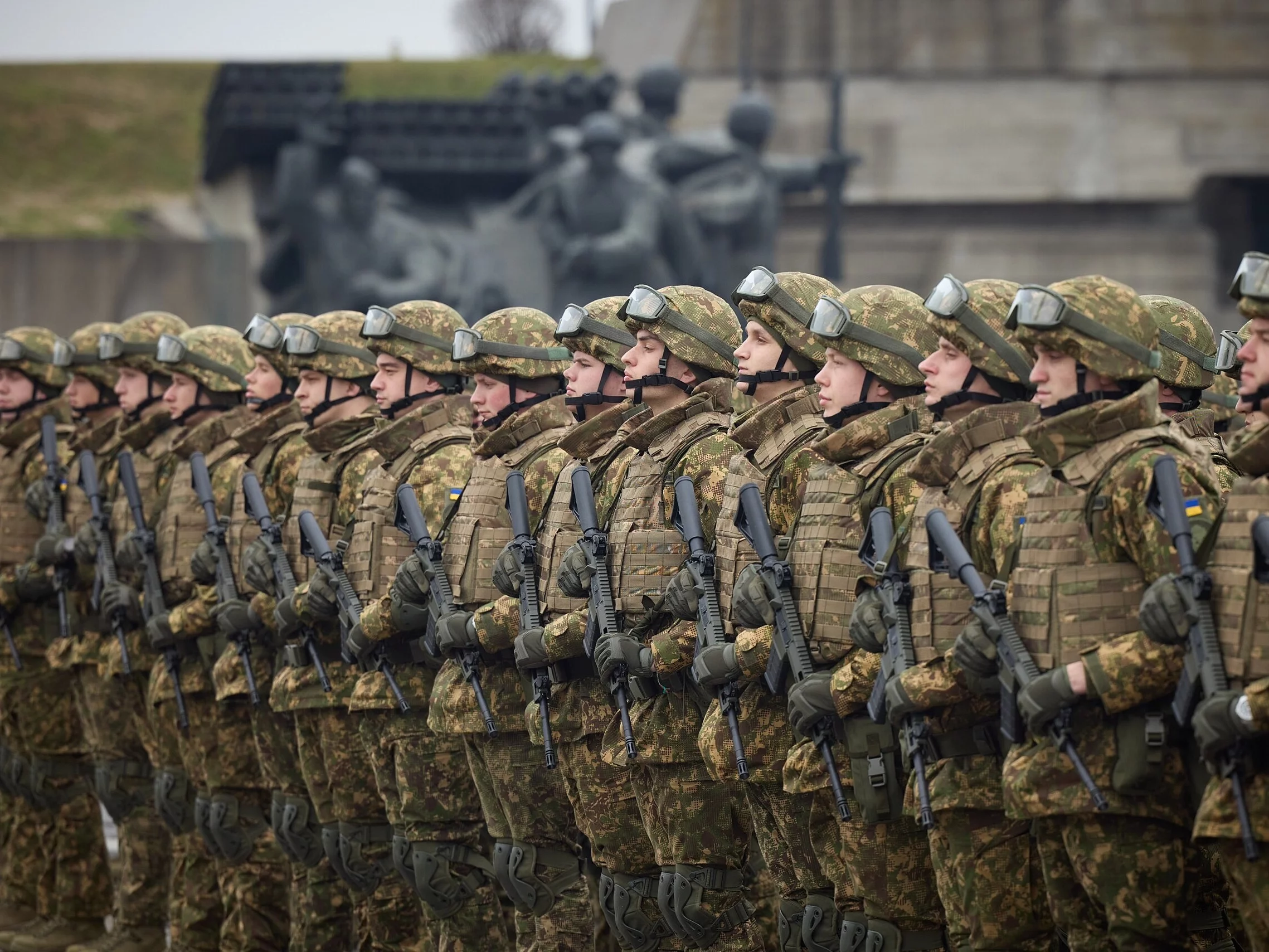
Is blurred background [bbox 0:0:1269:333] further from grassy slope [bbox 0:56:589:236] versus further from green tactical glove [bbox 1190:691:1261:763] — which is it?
green tactical glove [bbox 1190:691:1261:763]

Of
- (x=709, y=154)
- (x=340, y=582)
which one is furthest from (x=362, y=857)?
(x=709, y=154)

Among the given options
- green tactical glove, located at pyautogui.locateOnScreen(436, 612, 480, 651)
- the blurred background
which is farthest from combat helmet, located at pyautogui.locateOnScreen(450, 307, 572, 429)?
the blurred background

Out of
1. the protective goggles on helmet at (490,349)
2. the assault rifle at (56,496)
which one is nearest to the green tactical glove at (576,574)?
the protective goggles on helmet at (490,349)

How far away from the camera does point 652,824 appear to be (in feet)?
26.7

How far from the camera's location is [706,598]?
761 centimetres

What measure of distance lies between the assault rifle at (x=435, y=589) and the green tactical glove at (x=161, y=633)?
2126mm

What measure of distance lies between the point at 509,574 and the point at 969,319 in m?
2.36

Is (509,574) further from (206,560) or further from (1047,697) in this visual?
(1047,697)

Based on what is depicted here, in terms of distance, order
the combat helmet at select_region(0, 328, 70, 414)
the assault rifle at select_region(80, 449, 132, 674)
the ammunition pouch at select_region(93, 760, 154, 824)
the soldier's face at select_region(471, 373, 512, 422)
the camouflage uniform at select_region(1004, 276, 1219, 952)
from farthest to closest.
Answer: the combat helmet at select_region(0, 328, 70, 414) → the ammunition pouch at select_region(93, 760, 154, 824) → the assault rifle at select_region(80, 449, 132, 674) → the soldier's face at select_region(471, 373, 512, 422) → the camouflage uniform at select_region(1004, 276, 1219, 952)

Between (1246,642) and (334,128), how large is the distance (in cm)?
2663

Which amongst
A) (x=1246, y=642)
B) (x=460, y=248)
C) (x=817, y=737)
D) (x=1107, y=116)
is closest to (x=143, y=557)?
(x=817, y=737)

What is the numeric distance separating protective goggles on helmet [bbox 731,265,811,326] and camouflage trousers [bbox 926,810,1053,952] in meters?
2.05

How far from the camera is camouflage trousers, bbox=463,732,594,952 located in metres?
8.61

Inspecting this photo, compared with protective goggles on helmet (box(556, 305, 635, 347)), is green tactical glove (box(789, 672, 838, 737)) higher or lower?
lower
